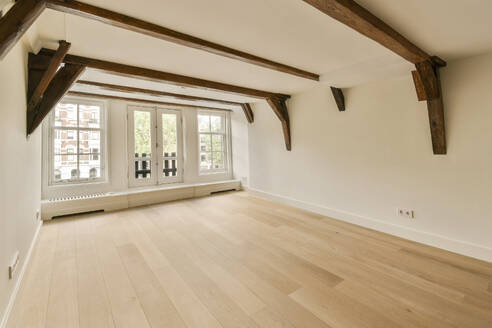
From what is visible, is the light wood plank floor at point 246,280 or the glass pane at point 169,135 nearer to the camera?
the light wood plank floor at point 246,280

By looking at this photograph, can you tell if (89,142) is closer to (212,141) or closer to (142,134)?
(142,134)

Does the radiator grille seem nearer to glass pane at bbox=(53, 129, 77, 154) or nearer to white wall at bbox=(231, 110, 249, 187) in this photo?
glass pane at bbox=(53, 129, 77, 154)

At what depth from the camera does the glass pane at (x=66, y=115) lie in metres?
4.19

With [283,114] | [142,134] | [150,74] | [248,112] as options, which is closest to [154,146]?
[142,134]

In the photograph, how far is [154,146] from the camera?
523 centimetres

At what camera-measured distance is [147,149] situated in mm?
5148

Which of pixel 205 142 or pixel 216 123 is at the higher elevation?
pixel 216 123

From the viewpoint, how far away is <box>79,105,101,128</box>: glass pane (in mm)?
4434

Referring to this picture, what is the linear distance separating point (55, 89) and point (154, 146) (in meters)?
2.66

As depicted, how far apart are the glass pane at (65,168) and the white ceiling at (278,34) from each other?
7.16 feet

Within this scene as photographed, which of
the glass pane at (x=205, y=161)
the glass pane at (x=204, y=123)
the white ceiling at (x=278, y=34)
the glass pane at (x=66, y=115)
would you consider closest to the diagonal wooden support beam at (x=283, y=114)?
the white ceiling at (x=278, y=34)

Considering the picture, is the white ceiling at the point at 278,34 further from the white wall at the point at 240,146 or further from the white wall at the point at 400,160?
the white wall at the point at 240,146

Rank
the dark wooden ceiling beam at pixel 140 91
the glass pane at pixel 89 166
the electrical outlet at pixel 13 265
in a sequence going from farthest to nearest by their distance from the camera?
1. the glass pane at pixel 89 166
2. the dark wooden ceiling beam at pixel 140 91
3. the electrical outlet at pixel 13 265

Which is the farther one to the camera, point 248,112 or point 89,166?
point 248,112
